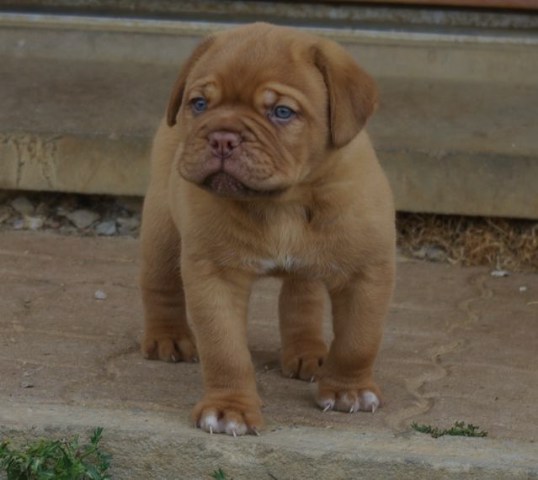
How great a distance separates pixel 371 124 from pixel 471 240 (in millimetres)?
681

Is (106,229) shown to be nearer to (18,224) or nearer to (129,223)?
→ (129,223)

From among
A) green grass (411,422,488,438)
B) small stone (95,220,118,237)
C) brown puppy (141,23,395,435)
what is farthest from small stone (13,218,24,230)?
green grass (411,422,488,438)

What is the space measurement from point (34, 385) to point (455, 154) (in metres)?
2.47

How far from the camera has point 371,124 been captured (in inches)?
254

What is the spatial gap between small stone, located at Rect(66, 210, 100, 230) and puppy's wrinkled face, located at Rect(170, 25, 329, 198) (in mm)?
2569

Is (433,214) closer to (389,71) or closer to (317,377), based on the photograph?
(389,71)

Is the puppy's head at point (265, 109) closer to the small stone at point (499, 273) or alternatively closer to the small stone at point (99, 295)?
the small stone at point (99, 295)

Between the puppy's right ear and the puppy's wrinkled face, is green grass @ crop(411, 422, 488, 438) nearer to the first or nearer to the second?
the puppy's wrinkled face

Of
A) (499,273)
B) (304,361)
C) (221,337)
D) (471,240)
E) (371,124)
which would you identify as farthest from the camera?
(371,124)

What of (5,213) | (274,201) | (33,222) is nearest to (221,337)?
(274,201)

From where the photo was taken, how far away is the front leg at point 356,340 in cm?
426

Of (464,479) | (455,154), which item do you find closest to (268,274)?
(464,479)

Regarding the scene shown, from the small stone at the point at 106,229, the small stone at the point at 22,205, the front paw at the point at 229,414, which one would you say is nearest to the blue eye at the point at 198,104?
the front paw at the point at 229,414

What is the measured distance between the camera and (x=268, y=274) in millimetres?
4258
